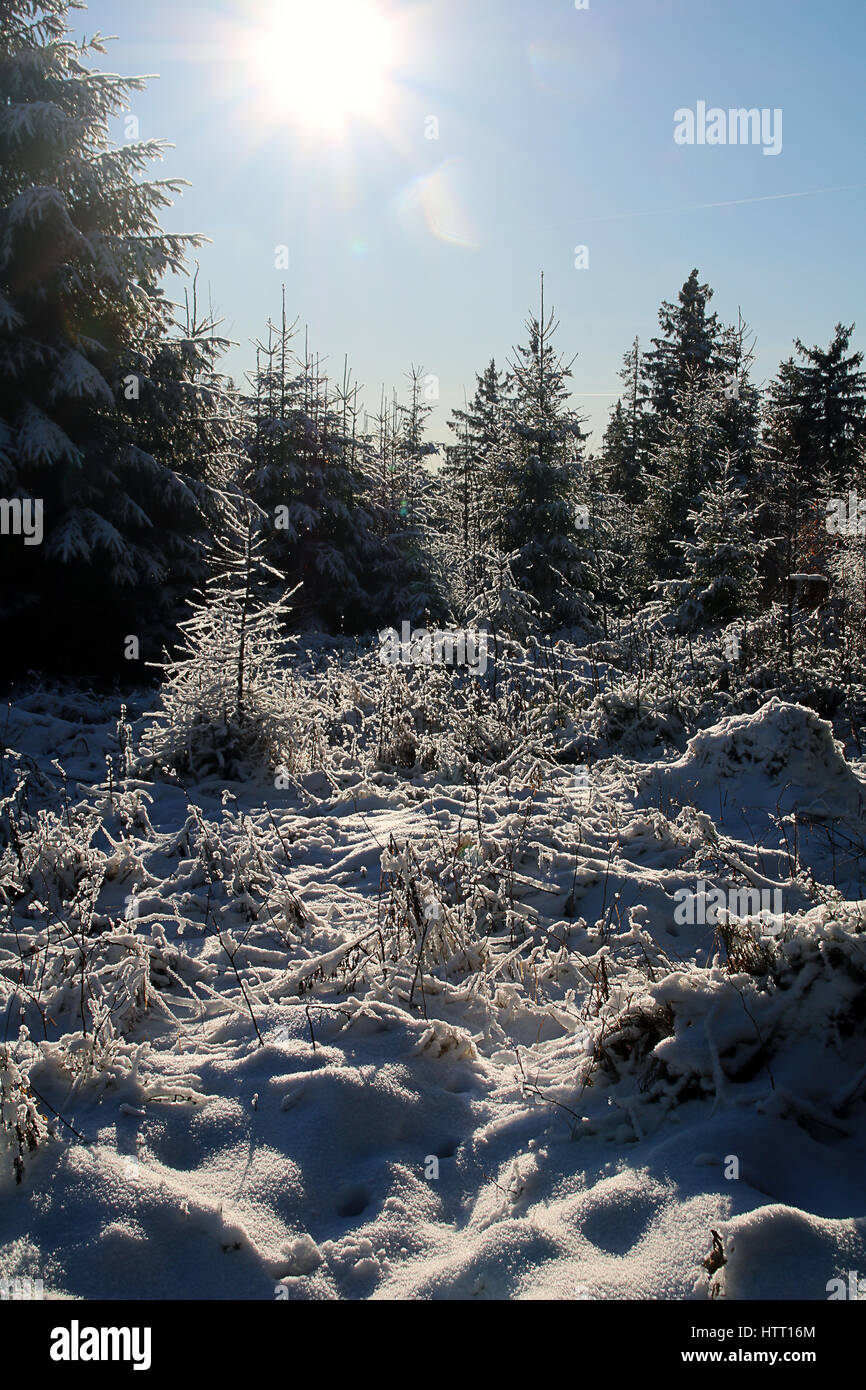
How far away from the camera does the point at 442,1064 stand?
287 cm

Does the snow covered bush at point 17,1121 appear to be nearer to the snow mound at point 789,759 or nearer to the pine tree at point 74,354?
the snow mound at point 789,759

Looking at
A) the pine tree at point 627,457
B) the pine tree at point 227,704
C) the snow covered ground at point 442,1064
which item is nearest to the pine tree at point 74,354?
the pine tree at point 227,704

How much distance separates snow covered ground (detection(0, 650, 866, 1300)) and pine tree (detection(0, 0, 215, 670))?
6.68 m

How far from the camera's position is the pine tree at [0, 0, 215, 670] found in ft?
33.9

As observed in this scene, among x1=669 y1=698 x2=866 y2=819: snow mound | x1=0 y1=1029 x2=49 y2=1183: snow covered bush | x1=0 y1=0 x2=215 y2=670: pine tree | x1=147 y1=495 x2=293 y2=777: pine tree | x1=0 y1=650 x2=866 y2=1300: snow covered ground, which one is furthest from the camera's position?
x1=0 y1=0 x2=215 y2=670: pine tree

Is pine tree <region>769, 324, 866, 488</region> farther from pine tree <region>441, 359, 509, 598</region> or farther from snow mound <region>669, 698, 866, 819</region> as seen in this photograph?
snow mound <region>669, 698, 866, 819</region>

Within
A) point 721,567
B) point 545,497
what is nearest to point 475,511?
point 545,497

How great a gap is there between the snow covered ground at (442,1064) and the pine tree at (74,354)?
6.68 metres

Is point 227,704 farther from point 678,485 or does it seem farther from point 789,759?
point 678,485

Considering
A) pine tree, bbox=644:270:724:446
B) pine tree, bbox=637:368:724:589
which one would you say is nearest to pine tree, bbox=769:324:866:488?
pine tree, bbox=644:270:724:446

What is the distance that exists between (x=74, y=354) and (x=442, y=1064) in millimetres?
11177

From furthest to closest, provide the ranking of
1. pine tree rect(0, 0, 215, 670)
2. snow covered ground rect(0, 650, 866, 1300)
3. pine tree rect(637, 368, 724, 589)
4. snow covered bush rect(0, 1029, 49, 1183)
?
1. pine tree rect(637, 368, 724, 589)
2. pine tree rect(0, 0, 215, 670)
3. snow covered bush rect(0, 1029, 49, 1183)
4. snow covered ground rect(0, 650, 866, 1300)
